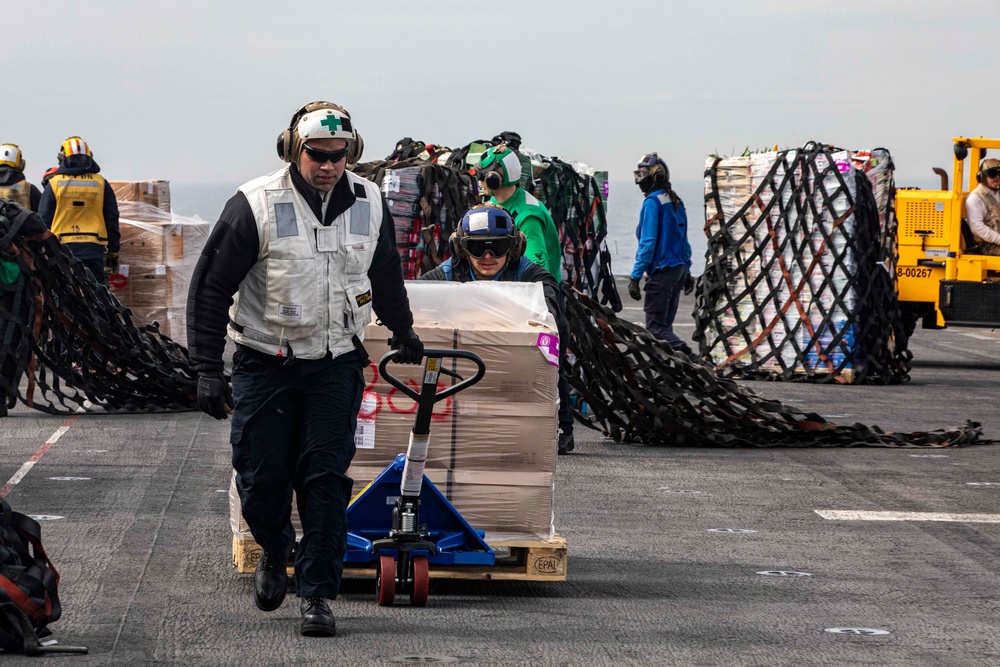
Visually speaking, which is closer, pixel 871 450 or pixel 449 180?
pixel 871 450

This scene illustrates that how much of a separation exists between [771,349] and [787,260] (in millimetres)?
994

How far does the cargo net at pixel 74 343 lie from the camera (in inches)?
432

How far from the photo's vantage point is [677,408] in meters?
11.8

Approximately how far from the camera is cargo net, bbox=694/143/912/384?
53.7 feet

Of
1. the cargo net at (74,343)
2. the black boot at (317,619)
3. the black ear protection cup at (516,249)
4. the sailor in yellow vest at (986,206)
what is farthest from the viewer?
the sailor in yellow vest at (986,206)

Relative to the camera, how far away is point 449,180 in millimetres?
14344

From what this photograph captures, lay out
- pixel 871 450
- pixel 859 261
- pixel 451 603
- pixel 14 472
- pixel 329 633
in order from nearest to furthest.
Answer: pixel 329 633 → pixel 451 603 → pixel 14 472 → pixel 871 450 → pixel 859 261

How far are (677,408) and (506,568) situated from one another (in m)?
5.22

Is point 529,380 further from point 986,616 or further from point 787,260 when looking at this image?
point 787,260

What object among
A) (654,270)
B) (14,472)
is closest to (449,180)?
(654,270)

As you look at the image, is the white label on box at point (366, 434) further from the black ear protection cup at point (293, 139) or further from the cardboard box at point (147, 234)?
the cardboard box at point (147, 234)

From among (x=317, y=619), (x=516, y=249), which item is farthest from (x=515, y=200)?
(x=317, y=619)

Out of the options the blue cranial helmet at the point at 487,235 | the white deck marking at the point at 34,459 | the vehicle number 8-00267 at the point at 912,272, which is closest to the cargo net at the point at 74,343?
the white deck marking at the point at 34,459

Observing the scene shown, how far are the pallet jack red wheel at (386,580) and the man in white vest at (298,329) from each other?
42 centimetres
